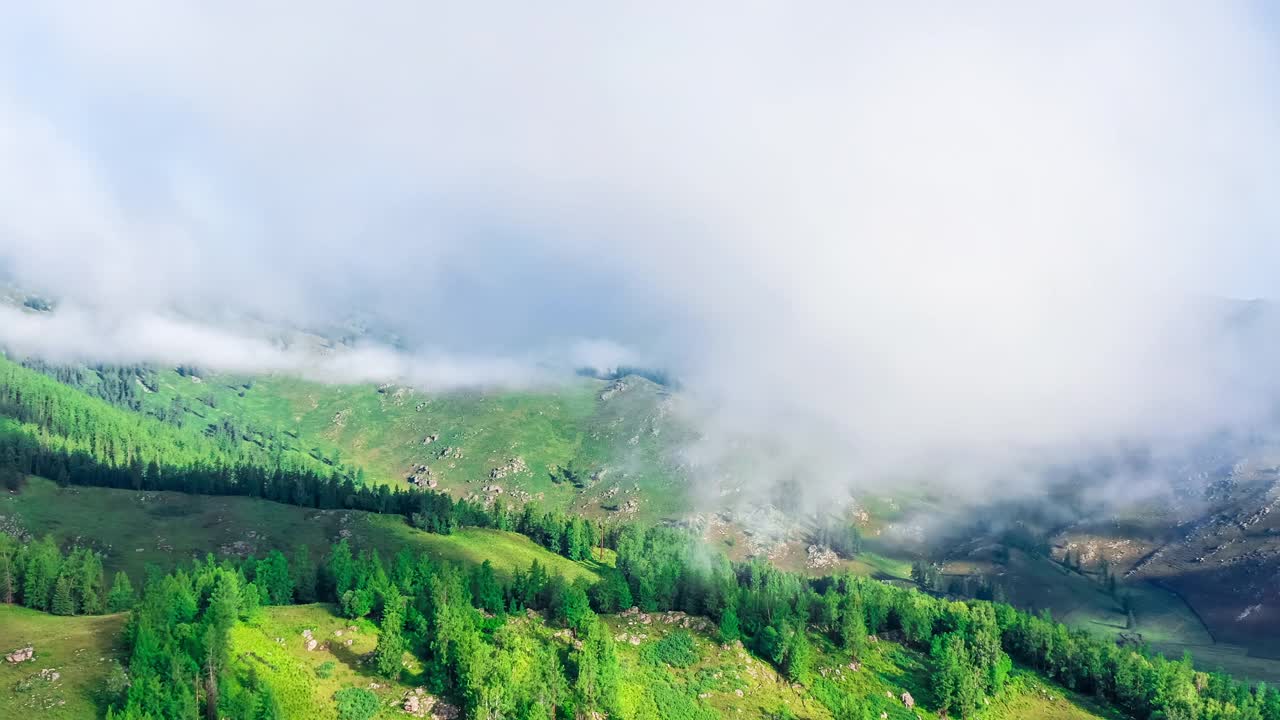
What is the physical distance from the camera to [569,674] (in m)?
107

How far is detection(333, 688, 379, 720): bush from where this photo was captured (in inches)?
3585

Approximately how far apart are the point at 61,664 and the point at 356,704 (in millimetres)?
35010

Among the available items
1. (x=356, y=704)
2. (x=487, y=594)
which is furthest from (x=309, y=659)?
(x=487, y=594)

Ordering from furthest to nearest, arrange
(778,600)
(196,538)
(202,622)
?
(196,538) → (778,600) → (202,622)

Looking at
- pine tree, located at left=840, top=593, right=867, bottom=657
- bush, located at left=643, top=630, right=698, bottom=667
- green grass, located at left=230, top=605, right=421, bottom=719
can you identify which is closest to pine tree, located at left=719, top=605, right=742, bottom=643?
bush, located at left=643, top=630, right=698, bottom=667

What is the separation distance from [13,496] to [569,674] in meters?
185

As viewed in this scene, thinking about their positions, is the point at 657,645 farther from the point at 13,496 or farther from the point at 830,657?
the point at 13,496

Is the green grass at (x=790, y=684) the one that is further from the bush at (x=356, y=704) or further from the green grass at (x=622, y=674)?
the bush at (x=356, y=704)

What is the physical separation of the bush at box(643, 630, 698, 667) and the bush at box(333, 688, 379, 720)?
153 ft

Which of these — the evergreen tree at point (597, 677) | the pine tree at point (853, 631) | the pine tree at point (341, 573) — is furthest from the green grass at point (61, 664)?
the pine tree at point (853, 631)

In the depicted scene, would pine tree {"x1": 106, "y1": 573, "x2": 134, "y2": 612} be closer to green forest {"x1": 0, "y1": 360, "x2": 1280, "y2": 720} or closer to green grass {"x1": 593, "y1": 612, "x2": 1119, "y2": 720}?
green forest {"x1": 0, "y1": 360, "x2": 1280, "y2": 720}

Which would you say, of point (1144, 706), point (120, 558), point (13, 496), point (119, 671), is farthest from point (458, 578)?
point (13, 496)

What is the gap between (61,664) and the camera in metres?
87.5

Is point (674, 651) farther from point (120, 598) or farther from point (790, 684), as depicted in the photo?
point (120, 598)
